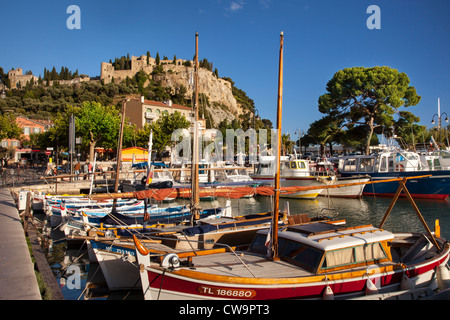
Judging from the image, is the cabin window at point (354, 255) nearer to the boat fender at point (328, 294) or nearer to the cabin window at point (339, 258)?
the cabin window at point (339, 258)

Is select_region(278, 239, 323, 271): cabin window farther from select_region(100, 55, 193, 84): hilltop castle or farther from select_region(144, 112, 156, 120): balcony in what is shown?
select_region(100, 55, 193, 84): hilltop castle

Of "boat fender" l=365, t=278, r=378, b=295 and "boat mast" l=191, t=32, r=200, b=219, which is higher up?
"boat mast" l=191, t=32, r=200, b=219

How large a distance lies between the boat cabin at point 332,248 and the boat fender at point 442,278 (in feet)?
4.10

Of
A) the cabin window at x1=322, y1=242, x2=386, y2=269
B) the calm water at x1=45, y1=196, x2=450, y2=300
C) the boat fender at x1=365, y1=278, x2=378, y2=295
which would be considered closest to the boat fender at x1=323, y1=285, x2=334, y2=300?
the cabin window at x1=322, y1=242, x2=386, y2=269

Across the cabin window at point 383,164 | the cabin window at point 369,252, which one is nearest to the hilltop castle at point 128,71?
the cabin window at point 383,164

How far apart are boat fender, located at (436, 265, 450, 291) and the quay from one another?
33.0 feet

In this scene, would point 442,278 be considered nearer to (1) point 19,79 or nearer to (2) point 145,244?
(2) point 145,244

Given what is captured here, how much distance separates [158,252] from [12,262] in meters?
4.44

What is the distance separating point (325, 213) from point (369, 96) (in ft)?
95.6

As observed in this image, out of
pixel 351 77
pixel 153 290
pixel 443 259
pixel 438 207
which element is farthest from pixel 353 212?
pixel 351 77

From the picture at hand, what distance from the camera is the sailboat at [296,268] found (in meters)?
7.71

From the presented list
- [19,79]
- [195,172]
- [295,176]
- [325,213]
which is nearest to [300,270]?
[195,172]

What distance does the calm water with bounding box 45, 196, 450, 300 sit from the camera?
11.6 meters
